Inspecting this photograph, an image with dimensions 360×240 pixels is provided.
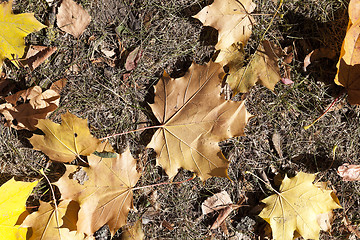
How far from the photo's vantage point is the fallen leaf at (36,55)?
7.16 ft

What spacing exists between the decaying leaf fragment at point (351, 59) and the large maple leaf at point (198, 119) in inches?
29.9

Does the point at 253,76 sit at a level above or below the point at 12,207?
above

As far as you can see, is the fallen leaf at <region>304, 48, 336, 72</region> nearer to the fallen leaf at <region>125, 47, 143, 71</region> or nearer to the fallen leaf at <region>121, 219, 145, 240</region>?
the fallen leaf at <region>125, 47, 143, 71</region>

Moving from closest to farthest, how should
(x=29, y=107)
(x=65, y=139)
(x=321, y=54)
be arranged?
(x=65, y=139) < (x=29, y=107) < (x=321, y=54)

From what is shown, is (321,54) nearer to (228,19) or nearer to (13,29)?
(228,19)

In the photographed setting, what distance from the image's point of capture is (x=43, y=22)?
7.25 ft

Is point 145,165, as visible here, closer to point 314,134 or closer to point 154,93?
point 154,93

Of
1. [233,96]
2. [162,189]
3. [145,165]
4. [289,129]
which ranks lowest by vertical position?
[162,189]

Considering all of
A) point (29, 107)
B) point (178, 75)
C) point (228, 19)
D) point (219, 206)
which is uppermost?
point (228, 19)

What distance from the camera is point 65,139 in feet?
6.58

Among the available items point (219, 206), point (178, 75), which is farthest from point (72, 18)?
point (219, 206)

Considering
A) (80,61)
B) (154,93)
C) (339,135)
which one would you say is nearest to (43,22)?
(80,61)

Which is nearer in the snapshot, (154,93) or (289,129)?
(154,93)

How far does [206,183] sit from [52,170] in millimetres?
1202
